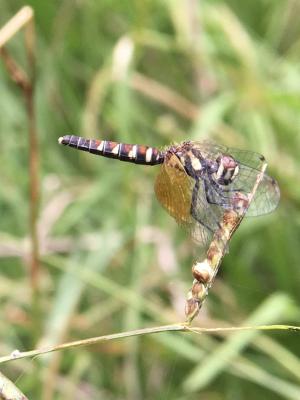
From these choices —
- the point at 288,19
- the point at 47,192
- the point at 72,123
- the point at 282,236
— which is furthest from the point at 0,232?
the point at 288,19

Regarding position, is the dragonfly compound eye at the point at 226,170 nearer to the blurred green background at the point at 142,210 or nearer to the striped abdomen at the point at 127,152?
the striped abdomen at the point at 127,152

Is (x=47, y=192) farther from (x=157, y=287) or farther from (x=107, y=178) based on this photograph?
(x=157, y=287)

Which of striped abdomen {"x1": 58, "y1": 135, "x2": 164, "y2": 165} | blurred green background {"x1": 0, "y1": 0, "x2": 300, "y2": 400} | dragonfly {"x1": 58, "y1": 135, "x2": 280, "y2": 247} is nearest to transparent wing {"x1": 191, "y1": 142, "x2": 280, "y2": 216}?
dragonfly {"x1": 58, "y1": 135, "x2": 280, "y2": 247}

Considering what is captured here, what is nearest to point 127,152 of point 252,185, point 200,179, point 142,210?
point 200,179

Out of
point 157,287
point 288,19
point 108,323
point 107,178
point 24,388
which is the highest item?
point 288,19

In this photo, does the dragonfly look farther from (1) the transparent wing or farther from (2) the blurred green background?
(2) the blurred green background

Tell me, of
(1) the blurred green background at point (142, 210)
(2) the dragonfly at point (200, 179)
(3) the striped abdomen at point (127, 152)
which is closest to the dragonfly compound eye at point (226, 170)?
(2) the dragonfly at point (200, 179)

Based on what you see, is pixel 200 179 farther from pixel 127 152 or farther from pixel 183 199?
pixel 127 152
